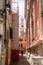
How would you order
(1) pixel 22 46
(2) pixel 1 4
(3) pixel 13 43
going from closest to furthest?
1. (2) pixel 1 4
2. (3) pixel 13 43
3. (1) pixel 22 46

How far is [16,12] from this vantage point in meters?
19.1

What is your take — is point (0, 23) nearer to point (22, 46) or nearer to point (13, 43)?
point (13, 43)

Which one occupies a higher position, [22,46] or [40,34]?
[40,34]

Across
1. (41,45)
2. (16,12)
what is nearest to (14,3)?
(16,12)

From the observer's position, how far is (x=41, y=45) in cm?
826

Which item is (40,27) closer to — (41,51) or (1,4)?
(41,51)

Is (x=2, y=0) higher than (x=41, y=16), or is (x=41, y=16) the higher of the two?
(x=2, y=0)

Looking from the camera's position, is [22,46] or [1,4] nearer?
[1,4]

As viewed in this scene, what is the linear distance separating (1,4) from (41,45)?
240 cm

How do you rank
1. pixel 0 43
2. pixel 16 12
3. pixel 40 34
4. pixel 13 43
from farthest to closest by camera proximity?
pixel 16 12
pixel 13 43
pixel 40 34
pixel 0 43

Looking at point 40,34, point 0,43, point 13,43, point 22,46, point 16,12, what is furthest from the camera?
point 22,46

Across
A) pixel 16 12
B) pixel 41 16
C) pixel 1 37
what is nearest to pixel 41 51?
pixel 41 16

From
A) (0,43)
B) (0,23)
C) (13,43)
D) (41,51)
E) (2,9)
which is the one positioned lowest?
(13,43)

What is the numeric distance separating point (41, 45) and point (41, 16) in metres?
1.17
